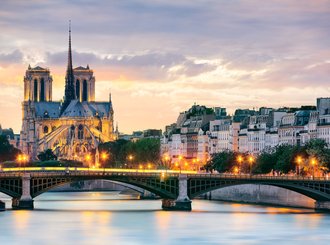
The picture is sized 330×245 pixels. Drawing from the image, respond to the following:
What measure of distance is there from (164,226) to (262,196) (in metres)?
31.7

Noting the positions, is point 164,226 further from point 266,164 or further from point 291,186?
point 266,164

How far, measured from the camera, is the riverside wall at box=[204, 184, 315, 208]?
442ft

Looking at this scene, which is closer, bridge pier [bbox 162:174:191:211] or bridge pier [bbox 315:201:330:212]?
bridge pier [bbox 315:201:330:212]

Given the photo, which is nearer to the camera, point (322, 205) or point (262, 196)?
point (322, 205)

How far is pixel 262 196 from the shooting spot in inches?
5664

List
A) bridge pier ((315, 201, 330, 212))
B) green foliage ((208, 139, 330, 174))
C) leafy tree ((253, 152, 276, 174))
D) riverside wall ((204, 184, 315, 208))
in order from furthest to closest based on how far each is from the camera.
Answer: leafy tree ((253, 152, 276, 174)), green foliage ((208, 139, 330, 174)), riverside wall ((204, 184, 315, 208)), bridge pier ((315, 201, 330, 212))

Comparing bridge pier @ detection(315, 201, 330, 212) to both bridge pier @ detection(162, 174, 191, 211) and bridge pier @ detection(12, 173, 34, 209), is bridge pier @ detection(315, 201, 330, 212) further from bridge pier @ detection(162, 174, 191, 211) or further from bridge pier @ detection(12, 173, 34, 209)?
bridge pier @ detection(12, 173, 34, 209)

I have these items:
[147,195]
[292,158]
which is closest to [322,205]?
[292,158]

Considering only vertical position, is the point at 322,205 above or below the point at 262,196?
below

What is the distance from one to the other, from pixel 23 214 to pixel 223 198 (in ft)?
112

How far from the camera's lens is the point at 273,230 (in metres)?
110

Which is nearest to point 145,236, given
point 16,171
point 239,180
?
point 239,180

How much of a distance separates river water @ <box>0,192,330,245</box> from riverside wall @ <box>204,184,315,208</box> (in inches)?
101

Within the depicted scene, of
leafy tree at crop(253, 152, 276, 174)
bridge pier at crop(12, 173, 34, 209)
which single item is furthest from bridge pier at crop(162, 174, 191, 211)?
leafy tree at crop(253, 152, 276, 174)
